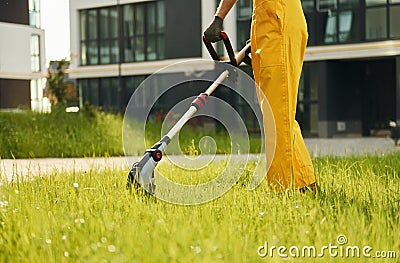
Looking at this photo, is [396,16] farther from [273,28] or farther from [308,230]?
[308,230]

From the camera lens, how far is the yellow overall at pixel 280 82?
4.26 meters

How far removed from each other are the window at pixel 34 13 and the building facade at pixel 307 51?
1663mm

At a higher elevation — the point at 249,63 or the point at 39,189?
the point at 249,63

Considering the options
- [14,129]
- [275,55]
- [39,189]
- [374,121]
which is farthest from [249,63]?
[374,121]

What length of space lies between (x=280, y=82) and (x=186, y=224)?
161 centimetres

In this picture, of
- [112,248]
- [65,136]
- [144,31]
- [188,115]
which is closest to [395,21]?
[144,31]

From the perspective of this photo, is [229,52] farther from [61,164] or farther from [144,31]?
[144,31]

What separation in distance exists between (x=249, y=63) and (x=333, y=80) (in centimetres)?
1833

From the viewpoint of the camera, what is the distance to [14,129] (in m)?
11.9

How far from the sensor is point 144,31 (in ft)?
90.5

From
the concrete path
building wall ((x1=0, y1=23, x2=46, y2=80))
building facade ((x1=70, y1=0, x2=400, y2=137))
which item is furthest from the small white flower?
building wall ((x1=0, y1=23, x2=46, y2=80))

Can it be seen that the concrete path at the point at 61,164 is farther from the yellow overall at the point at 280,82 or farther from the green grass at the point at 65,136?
the yellow overall at the point at 280,82

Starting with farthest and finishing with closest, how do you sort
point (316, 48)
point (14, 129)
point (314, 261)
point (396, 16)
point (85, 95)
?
point (85, 95), point (316, 48), point (396, 16), point (14, 129), point (314, 261)

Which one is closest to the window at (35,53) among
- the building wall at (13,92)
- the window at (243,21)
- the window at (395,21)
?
the building wall at (13,92)
